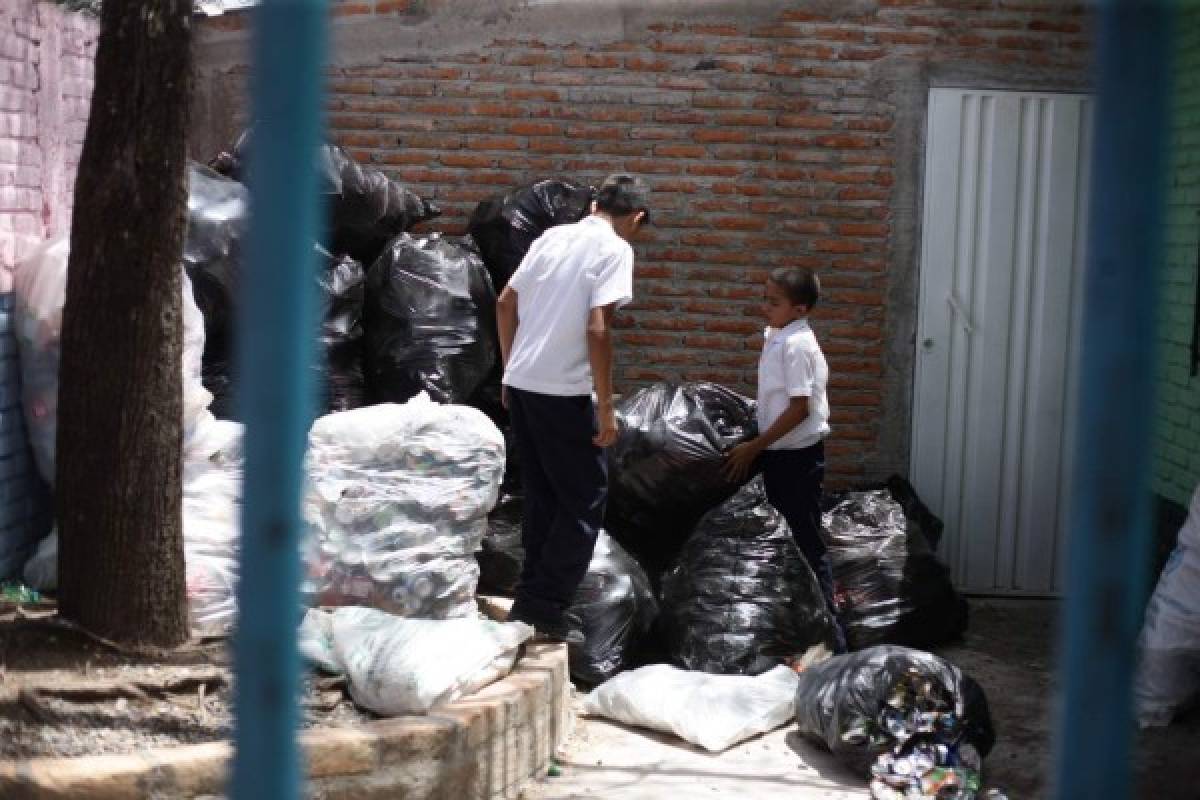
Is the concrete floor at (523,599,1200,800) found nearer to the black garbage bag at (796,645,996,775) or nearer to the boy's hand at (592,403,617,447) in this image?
the black garbage bag at (796,645,996,775)

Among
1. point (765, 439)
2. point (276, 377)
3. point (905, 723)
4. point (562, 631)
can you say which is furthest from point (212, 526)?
point (276, 377)

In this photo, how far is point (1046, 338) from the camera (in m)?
6.74

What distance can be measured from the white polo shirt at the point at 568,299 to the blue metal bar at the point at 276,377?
3240 millimetres

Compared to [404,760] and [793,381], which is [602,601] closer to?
[793,381]

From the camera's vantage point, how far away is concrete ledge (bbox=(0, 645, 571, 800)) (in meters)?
3.29

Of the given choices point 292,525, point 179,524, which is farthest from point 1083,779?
point 179,524

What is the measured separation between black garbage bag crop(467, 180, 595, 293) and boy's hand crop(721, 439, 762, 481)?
1.24 m

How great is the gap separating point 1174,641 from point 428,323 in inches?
116

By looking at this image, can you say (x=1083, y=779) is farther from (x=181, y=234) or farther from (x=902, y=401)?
(x=902, y=401)

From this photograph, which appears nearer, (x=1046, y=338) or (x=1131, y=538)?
(x=1131, y=538)

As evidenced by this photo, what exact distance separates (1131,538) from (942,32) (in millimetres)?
5688

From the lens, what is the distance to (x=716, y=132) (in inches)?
265

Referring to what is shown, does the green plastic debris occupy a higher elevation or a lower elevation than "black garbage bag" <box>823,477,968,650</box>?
higher

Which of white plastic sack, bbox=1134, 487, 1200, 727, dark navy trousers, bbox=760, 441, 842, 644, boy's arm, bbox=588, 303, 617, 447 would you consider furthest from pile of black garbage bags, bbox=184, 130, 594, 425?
white plastic sack, bbox=1134, 487, 1200, 727
